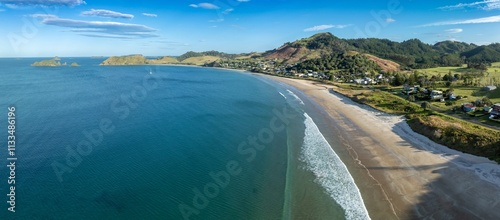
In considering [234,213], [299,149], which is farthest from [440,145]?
[234,213]

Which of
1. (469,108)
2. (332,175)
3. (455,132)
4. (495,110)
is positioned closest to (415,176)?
(332,175)

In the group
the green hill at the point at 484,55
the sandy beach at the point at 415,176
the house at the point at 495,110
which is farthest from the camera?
the green hill at the point at 484,55

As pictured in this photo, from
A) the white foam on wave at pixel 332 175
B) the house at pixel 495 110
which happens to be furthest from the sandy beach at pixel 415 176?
the house at pixel 495 110

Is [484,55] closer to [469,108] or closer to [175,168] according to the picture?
[469,108]

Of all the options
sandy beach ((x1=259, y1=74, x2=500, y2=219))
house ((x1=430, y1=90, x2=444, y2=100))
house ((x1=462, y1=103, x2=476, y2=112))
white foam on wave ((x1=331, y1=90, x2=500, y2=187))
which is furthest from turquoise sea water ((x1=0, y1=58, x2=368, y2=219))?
house ((x1=430, y1=90, x2=444, y2=100))

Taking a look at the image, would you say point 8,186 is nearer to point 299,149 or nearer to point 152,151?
point 152,151

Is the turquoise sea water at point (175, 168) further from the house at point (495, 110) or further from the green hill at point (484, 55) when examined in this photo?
the green hill at point (484, 55)
